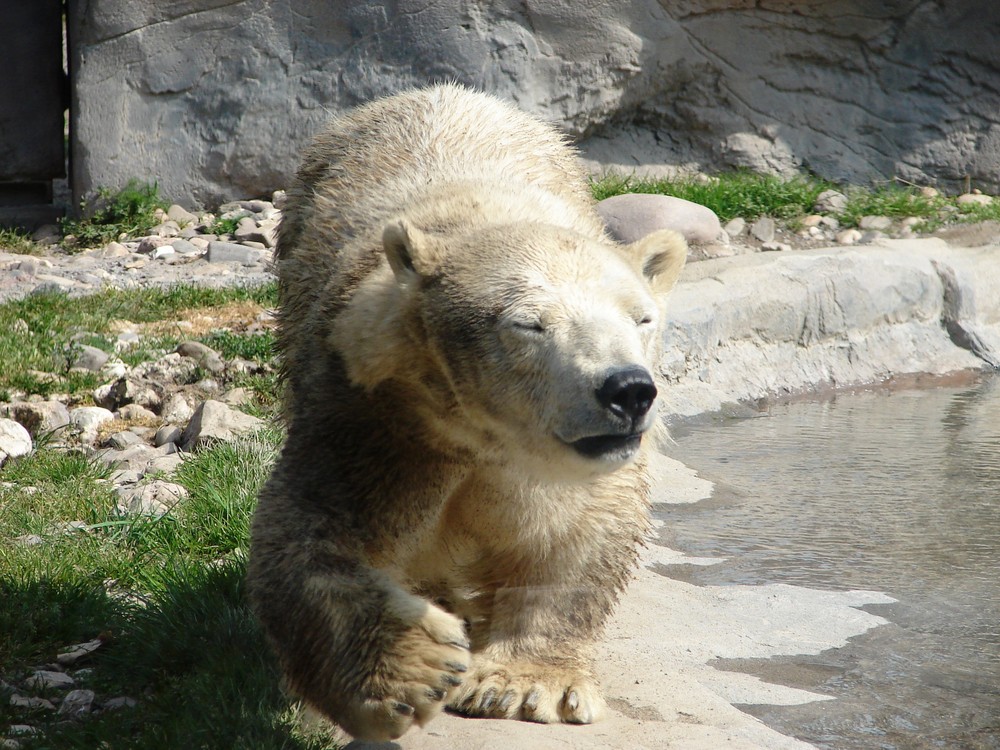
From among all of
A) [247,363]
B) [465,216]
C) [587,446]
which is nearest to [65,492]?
[247,363]

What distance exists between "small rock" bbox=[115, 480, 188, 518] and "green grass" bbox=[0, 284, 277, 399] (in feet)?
4.34

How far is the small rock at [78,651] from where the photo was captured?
11.3 feet

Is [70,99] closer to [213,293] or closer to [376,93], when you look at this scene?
[376,93]

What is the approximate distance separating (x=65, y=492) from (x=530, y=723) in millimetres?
2345

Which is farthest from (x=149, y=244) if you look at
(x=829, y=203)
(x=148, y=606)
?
(x=148, y=606)

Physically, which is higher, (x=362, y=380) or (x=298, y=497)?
(x=362, y=380)

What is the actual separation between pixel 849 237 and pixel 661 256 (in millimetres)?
6446

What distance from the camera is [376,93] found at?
1000cm

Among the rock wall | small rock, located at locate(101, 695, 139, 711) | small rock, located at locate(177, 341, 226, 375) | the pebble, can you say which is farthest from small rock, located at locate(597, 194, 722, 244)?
small rock, located at locate(101, 695, 139, 711)

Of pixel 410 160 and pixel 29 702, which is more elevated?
pixel 410 160

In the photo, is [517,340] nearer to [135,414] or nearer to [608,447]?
[608,447]

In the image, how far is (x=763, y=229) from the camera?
371 inches

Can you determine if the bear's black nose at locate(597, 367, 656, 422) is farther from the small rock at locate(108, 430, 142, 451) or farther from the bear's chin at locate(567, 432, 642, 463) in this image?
the small rock at locate(108, 430, 142, 451)

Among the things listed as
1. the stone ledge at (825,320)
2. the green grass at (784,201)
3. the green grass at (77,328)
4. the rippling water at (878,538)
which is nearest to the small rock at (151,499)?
the green grass at (77,328)
